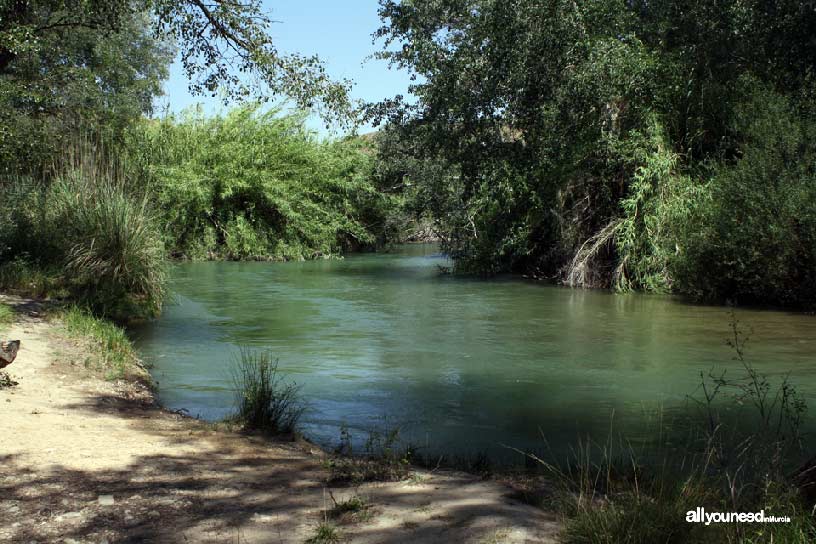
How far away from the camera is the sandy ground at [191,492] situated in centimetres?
382

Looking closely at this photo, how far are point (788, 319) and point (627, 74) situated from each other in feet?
25.4

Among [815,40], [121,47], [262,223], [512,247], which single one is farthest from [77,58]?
[815,40]

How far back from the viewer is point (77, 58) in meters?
23.9

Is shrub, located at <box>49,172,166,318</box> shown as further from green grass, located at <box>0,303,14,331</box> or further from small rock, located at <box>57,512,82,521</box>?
small rock, located at <box>57,512,82,521</box>

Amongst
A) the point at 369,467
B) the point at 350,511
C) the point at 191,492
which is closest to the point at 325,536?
the point at 350,511

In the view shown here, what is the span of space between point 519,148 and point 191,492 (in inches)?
737

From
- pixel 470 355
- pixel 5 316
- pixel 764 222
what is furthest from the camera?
pixel 764 222

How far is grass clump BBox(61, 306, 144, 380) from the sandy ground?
2.13m

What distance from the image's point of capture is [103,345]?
31.7 ft

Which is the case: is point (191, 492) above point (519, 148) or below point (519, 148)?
below

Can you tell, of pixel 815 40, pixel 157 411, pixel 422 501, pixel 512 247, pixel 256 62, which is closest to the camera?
pixel 422 501

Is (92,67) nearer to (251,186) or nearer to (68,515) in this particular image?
(251,186)

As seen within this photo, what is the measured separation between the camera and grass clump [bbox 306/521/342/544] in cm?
368

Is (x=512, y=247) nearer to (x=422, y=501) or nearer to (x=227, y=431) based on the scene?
(x=227, y=431)
